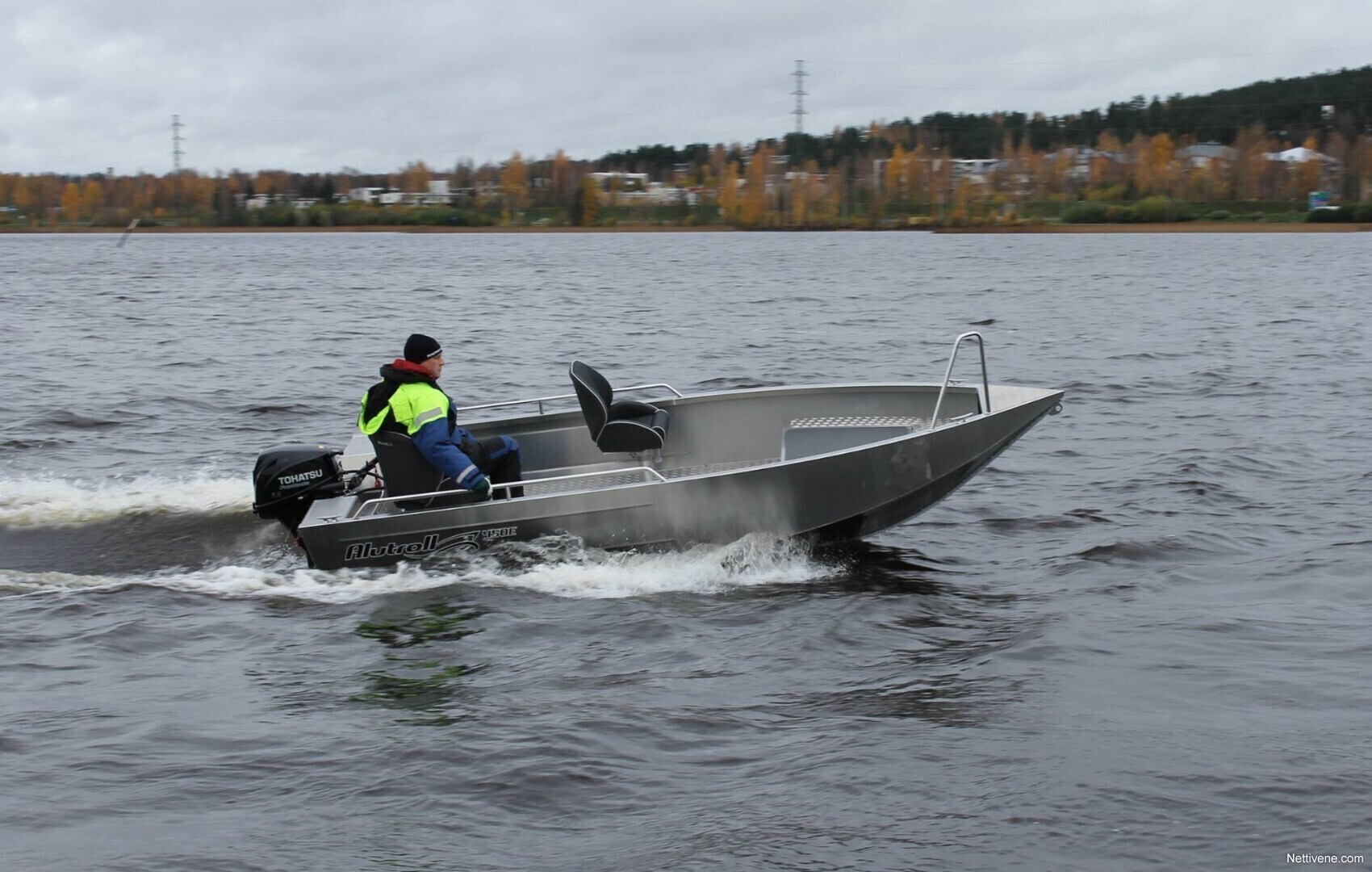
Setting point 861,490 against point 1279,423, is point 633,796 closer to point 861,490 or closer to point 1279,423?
point 861,490

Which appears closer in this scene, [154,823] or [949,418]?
[154,823]

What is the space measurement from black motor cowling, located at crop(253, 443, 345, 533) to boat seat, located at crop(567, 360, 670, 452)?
178cm

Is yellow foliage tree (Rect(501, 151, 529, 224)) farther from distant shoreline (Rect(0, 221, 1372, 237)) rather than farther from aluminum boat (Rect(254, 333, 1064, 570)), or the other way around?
aluminum boat (Rect(254, 333, 1064, 570))

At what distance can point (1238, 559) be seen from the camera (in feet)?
31.8

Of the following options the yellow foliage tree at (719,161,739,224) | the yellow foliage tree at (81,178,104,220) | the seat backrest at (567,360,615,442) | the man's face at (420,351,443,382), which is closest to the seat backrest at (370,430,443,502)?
the man's face at (420,351,443,382)

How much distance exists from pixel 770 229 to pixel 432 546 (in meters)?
112

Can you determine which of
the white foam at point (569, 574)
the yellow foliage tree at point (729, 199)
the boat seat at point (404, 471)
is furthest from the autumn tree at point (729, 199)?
the boat seat at point (404, 471)

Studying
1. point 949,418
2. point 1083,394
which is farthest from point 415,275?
point 949,418

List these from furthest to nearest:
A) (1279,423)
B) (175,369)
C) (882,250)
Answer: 1. (882,250)
2. (175,369)
3. (1279,423)

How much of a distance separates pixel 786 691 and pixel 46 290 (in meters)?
45.3

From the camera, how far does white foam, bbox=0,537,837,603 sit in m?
8.68

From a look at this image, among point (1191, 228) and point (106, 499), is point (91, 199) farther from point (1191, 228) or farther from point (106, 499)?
point (106, 499)

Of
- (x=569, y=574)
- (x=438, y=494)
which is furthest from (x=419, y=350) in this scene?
(x=569, y=574)

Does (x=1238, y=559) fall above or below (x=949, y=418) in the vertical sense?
below
